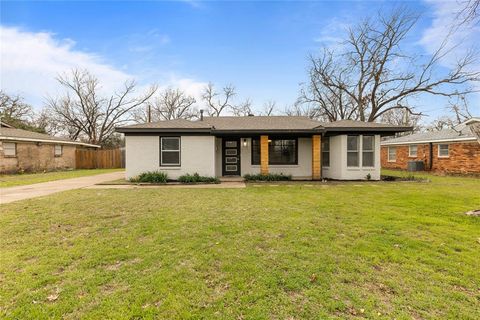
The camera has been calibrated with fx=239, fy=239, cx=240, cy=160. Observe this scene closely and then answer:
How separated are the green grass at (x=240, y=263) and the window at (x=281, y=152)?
7041 millimetres

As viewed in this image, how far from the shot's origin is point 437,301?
238 centimetres

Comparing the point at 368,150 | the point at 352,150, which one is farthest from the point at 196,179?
the point at 368,150

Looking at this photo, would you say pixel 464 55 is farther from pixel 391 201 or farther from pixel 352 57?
pixel 391 201

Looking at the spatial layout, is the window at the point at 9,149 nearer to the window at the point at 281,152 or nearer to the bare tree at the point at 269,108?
the window at the point at 281,152

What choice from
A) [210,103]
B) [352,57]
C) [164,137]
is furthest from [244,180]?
[210,103]

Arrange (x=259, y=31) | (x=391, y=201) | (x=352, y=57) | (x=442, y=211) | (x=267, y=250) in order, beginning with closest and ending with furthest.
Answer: (x=267, y=250) < (x=442, y=211) < (x=391, y=201) < (x=259, y=31) < (x=352, y=57)

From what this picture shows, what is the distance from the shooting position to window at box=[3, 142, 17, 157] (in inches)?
639

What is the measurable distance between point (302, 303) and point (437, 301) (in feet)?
4.44

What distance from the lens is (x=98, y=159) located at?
22.7 m

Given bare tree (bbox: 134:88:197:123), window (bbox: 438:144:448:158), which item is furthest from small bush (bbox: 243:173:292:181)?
bare tree (bbox: 134:88:197:123)

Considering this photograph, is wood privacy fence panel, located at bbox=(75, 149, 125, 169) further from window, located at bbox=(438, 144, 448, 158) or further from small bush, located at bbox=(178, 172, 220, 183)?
window, located at bbox=(438, 144, 448, 158)

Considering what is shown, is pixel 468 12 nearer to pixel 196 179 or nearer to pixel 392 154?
pixel 196 179

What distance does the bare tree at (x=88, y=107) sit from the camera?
30.5 meters

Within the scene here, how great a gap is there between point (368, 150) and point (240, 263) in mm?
11018
